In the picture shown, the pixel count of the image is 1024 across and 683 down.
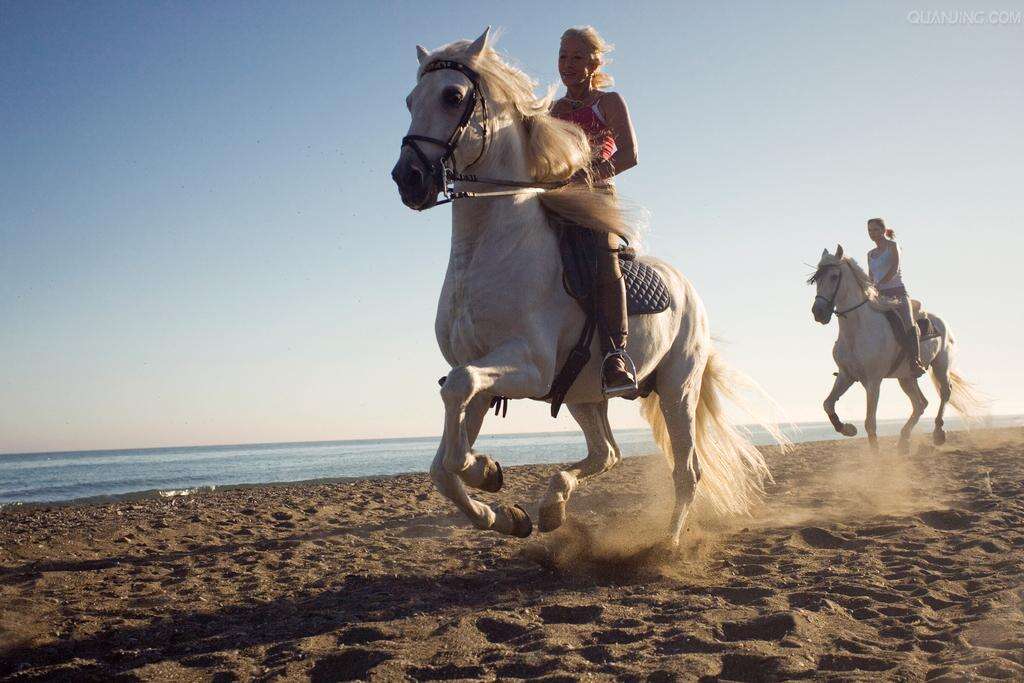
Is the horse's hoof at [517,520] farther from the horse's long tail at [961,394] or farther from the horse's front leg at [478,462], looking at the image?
the horse's long tail at [961,394]

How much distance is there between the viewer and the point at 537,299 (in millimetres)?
4105

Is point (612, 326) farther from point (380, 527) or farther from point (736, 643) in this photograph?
point (380, 527)

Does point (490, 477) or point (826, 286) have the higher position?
point (826, 286)

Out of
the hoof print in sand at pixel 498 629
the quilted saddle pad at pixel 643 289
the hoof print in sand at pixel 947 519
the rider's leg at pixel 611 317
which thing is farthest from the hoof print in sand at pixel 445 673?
the hoof print in sand at pixel 947 519

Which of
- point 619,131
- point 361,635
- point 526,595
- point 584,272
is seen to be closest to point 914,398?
point 619,131

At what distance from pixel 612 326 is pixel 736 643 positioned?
2.02 meters

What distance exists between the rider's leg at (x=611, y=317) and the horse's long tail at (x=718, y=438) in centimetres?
178

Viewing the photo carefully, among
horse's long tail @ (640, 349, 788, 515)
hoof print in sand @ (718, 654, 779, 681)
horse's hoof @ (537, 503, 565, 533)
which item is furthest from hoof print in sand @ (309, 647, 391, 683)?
horse's long tail @ (640, 349, 788, 515)

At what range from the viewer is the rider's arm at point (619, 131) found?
194 inches

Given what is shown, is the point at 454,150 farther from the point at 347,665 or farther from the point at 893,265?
the point at 893,265

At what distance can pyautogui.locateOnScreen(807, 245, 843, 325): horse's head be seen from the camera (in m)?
11.0

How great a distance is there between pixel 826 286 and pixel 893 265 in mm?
1678

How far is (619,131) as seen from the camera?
4941 mm

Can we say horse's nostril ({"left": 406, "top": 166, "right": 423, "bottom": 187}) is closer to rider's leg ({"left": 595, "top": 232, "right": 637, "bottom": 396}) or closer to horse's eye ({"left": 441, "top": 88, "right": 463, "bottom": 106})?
horse's eye ({"left": 441, "top": 88, "right": 463, "bottom": 106})
